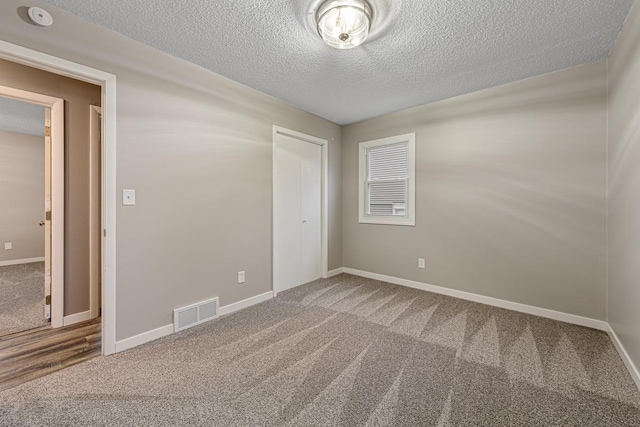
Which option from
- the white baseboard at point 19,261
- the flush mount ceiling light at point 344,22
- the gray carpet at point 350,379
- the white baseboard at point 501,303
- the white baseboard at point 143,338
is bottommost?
the gray carpet at point 350,379

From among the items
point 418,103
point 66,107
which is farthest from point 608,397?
point 66,107

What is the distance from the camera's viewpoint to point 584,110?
2445mm

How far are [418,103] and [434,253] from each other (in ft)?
6.55

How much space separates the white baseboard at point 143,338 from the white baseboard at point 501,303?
280 cm

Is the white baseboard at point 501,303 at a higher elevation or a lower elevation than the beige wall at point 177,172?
lower

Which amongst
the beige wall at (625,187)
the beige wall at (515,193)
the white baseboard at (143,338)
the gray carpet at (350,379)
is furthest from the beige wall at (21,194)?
the beige wall at (625,187)

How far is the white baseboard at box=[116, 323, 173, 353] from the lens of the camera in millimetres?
2051

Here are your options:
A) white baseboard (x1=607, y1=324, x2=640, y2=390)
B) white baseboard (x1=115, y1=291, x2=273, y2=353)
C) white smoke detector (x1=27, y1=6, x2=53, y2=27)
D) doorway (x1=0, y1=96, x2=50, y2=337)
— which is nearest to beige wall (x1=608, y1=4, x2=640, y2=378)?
white baseboard (x1=607, y1=324, x2=640, y2=390)

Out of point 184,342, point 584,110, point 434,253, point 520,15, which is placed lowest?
point 184,342

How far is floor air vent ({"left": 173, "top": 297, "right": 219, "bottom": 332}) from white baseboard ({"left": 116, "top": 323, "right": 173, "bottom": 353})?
7 centimetres

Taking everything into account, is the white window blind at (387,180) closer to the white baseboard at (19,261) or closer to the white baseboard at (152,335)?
the white baseboard at (152,335)

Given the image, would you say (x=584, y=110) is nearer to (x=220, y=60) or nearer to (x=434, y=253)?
(x=434, y=253)

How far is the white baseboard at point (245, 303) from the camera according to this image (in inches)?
109

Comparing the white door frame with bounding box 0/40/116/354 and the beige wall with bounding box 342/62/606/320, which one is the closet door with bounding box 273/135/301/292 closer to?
the beige wall with bounding box 342/62/606/320
